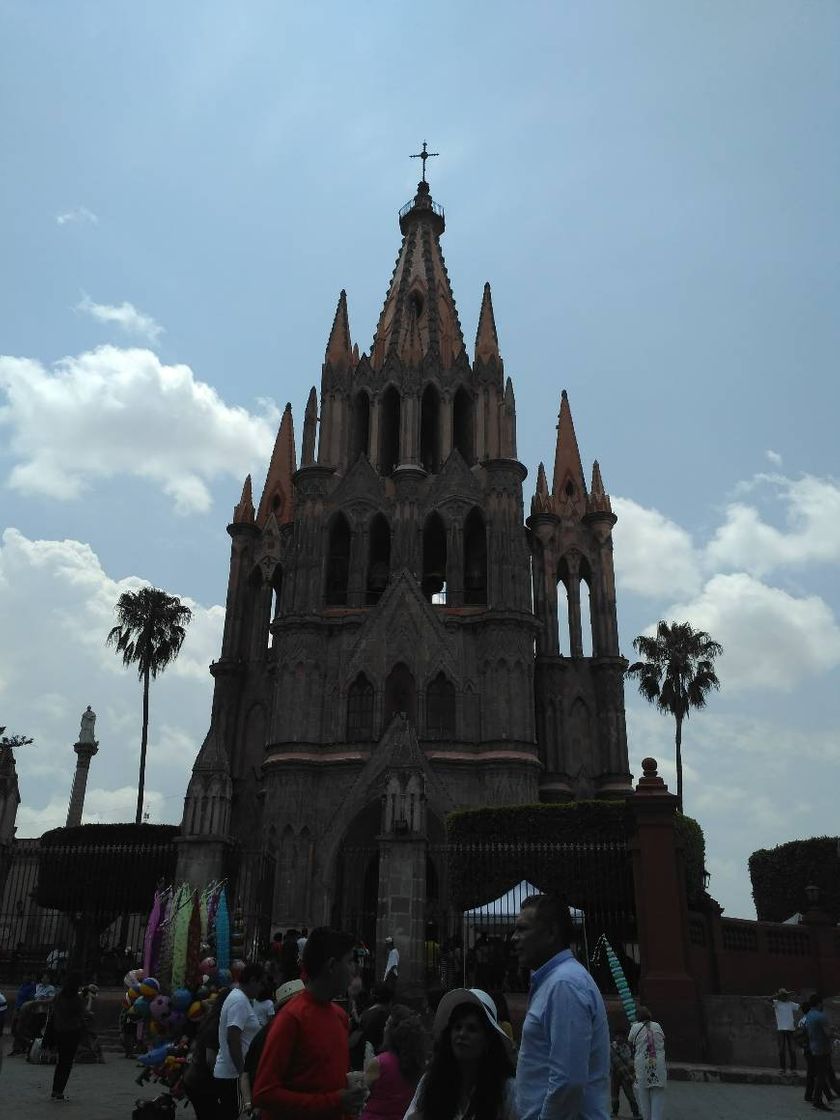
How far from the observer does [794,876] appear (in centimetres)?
4522

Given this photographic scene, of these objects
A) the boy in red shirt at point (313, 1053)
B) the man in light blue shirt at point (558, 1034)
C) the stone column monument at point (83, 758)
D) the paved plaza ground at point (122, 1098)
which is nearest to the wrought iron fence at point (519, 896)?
the paved plaza ground at point (122, 1098)

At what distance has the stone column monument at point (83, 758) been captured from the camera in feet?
170

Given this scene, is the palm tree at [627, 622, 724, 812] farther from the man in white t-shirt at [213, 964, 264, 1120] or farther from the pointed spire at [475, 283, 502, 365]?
the man in white t-shirt at [213, 964, 264, 1120]

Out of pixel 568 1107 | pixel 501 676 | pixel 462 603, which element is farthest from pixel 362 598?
pixel 568 1107

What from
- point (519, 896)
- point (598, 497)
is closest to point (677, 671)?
point (598, 497)

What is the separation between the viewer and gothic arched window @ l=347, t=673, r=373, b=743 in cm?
3306

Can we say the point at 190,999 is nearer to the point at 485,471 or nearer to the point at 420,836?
the point at 420,836

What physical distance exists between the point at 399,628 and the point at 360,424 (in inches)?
445

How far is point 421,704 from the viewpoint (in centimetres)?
3319

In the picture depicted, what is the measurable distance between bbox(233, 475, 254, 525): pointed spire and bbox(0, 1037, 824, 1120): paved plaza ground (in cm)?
2804

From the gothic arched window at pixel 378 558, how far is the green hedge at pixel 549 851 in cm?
1530

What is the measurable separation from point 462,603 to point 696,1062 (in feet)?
69.1

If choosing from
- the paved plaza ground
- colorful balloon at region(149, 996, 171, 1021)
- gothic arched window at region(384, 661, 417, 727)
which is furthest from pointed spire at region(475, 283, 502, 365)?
colorful balloon at region(149, 996, 171, 1021)

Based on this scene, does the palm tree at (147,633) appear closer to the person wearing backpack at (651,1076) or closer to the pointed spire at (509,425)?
the pointed spire at (509,425)
